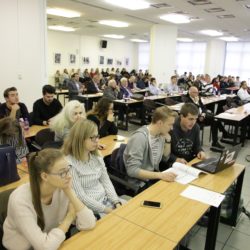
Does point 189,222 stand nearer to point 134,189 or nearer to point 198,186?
point 198,186

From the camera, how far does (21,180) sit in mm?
2426

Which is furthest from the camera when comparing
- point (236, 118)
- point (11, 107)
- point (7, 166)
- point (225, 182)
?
point (236, 118)

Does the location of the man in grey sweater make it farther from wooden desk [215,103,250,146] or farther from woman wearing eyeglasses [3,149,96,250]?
wooden desk [215,103,250,146]

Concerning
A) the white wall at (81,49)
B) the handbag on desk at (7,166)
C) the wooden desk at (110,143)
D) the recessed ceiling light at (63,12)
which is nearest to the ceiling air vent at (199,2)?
the recessed ceiling light at (63,12)

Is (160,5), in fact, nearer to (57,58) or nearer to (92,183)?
(92,183)

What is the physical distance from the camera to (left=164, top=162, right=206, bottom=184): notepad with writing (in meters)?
2.50

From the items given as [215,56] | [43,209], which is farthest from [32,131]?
[215,56]

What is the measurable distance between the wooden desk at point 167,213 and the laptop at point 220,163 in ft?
1.90

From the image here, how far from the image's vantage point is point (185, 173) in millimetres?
2650

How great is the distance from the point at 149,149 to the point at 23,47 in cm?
456

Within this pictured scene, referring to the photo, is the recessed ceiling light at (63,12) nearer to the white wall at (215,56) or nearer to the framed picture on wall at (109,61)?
the framed picture on wall at (109,61)

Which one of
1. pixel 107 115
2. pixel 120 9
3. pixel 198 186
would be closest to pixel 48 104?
pixel 107 115

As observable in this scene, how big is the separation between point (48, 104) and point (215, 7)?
548 centimetres

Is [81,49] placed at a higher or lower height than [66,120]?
higher
